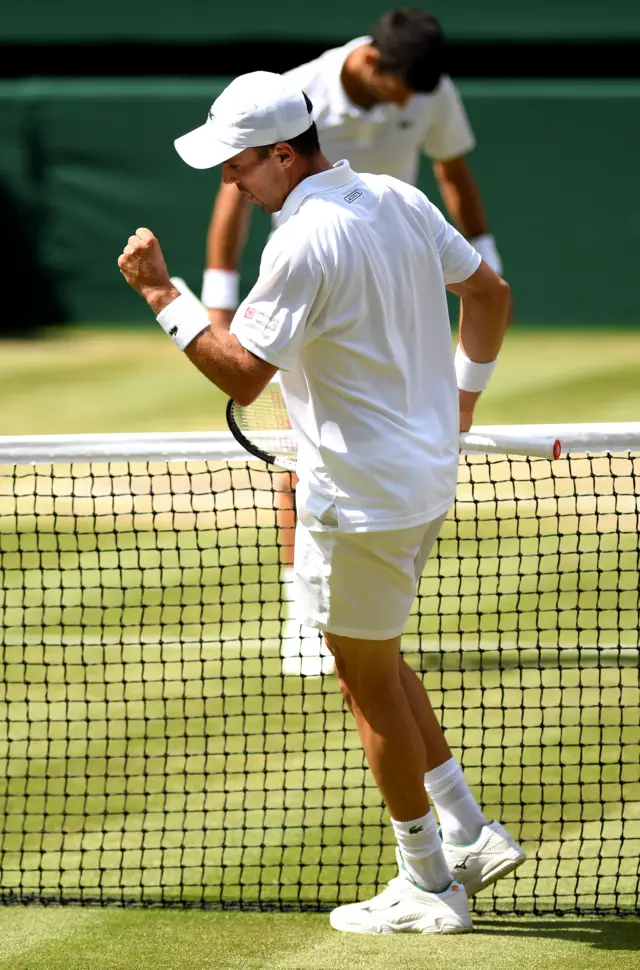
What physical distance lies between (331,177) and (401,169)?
2.66m

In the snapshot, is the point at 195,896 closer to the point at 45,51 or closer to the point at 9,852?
the point at 9,852

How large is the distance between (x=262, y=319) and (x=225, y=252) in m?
2.31

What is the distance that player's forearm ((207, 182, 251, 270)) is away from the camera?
4.83 meters

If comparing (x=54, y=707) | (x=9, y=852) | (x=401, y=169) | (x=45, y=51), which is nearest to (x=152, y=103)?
(x=45, y=51)

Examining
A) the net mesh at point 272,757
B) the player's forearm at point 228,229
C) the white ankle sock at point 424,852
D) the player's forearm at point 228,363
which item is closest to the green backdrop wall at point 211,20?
the net mesh at point 272,757

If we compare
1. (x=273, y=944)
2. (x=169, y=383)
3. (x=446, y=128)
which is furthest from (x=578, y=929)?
(x=169, y=383)

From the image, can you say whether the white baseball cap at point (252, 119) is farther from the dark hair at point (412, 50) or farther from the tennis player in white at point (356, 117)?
the dark hair at point (412, 50)

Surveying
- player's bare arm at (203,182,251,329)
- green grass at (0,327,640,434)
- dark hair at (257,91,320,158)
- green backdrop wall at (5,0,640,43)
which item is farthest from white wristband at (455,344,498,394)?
green backdrop wall at (5,0,640,43)

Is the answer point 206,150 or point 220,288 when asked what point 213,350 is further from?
point 220,288

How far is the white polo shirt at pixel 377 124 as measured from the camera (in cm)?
501

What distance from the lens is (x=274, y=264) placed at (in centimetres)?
267

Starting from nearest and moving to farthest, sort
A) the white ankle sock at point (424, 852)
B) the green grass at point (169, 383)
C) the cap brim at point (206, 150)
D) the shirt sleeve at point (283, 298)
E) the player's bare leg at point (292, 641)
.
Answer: the shirt sleeve at point (283, 298) < the cap brim at point (206, 150) < the white ankle sock at point (424, 852) < the player's bare leg at point (292, 641) < the green grass at point (169, 383)

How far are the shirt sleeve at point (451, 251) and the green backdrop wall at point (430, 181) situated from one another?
377 inches

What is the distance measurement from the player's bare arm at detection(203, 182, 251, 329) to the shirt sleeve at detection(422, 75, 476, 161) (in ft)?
3.48
